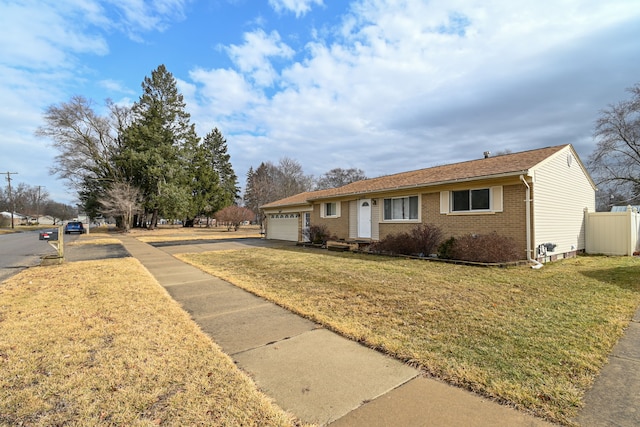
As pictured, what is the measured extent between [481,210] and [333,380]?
31.4ft

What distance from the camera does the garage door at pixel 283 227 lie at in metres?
21.4

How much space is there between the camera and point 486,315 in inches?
189

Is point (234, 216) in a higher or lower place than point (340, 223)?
higher

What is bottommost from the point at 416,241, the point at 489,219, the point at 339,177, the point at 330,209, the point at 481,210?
the point at 416,241

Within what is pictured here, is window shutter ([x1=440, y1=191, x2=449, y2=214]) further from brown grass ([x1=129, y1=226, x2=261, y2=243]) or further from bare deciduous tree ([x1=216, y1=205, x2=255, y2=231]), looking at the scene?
bare deciduous tree ([x1=216, y1=205, x2=255, y2=231])

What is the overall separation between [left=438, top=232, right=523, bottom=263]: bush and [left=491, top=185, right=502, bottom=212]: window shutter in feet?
2.83

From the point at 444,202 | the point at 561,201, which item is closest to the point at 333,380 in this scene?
the point at 444,202

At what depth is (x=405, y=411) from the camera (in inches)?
100

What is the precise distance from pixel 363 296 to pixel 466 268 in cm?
452

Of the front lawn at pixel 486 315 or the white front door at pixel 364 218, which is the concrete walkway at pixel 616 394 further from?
the white front door at pixel 364 218

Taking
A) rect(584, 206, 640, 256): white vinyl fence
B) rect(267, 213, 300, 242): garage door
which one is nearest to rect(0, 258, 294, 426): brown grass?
rect(584, 206, 640, 256): white vinyl fence

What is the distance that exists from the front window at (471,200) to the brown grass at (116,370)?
9.81 metres

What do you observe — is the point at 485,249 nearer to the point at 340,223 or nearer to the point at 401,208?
the point at 401,208

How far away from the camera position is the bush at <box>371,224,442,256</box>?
37.8 ft
